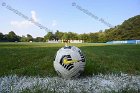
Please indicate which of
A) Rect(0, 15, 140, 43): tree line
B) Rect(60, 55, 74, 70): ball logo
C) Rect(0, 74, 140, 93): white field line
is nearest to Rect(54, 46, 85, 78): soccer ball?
Rect(60, 55, 74, 70): ball logo

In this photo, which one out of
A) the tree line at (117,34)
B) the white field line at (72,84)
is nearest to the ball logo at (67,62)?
the white field line at (72,84)

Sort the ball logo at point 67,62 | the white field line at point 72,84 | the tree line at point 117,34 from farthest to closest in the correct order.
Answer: the tree line at point 117,34
the ball logo at point 67,62
the white field line at point 72,84

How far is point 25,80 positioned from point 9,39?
12653 centimetres

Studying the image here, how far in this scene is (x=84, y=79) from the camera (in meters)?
8.59

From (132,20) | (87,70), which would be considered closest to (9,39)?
(132,20)

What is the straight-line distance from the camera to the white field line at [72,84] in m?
7.09

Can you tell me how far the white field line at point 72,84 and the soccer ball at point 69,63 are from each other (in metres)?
0.23

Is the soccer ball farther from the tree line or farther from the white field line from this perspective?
the tree line

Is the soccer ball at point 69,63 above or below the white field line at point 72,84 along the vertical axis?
above

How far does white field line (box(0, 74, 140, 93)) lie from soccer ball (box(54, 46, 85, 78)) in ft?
0.74

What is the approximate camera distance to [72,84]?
7781mm

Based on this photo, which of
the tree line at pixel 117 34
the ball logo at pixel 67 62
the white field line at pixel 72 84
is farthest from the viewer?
the tree line at pixel 117 34

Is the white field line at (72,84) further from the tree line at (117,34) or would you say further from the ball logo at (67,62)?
the tree line at (117,34)

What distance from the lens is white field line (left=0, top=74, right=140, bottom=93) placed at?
7090mm
